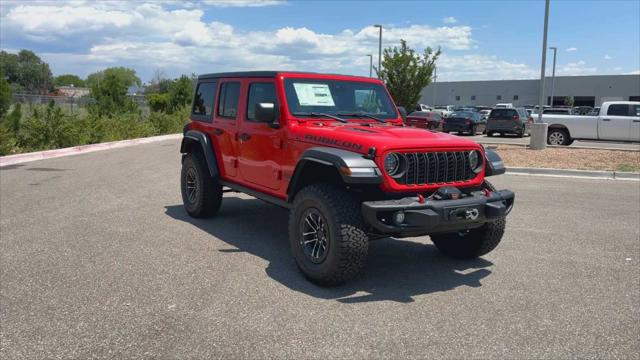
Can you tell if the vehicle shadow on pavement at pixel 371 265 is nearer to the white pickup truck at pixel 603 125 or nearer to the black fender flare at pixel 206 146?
the black fender flare at pixel 206 146

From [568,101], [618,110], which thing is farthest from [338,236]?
[568,101]

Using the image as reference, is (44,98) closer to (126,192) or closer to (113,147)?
(113,147)

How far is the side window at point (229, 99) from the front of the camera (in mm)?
6809

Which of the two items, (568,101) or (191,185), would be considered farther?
(568,101)

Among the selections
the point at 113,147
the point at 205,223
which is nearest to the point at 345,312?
the point at 205,223

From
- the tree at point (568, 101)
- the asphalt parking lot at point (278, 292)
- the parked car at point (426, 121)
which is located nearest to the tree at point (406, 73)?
the parked car at point (426, 121)

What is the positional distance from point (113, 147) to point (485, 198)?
1654 centimetres

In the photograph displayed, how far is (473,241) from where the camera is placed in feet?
18.9

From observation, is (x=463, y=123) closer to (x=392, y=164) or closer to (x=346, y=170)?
(x=392, y=164)

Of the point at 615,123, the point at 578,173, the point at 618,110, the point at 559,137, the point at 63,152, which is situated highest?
the point at 618,110

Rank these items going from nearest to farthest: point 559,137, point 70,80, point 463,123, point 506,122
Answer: point 559,137 → point 506,122 → point 463,123 → point 70,80

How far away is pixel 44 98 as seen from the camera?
35625mm

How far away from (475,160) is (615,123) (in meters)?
16.6

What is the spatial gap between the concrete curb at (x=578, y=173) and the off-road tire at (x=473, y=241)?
786cm
